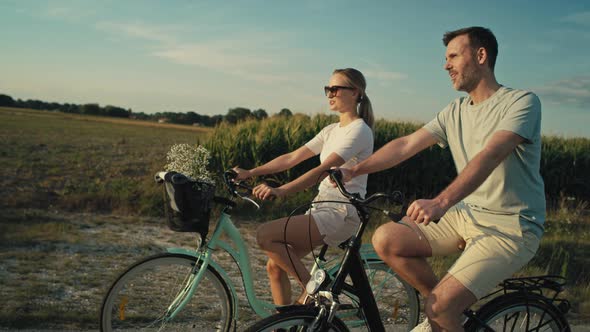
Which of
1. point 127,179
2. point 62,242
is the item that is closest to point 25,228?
point 62,242

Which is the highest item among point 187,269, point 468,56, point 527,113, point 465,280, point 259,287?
point 468,56

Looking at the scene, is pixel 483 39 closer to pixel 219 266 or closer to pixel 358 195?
pixel 358 195

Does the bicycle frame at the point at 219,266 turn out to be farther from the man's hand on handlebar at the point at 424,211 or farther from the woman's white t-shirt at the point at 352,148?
the man's hand on handlebar at the point at 424,211

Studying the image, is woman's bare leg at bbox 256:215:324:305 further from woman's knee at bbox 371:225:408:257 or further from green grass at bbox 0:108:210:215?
green grass at bbox 0:108:210:215

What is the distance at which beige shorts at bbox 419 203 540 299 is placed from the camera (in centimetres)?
259

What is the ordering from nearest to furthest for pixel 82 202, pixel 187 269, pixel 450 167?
pixel 187 269 → pixel 82 202 → pixel 450 167

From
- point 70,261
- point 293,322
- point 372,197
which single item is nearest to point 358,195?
point 372,197

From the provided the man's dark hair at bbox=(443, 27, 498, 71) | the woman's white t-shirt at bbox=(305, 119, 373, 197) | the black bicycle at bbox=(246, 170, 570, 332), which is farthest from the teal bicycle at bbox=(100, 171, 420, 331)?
the man's dark hair at bbox=(443, 27, 498, 71)

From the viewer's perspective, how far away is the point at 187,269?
320 cm

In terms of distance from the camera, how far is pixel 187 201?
9.60 ft

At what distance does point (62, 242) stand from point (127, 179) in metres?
3.71

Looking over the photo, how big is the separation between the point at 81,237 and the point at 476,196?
5485 mm

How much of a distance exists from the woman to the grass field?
171cm

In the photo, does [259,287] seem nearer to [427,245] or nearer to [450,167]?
[427,245]
